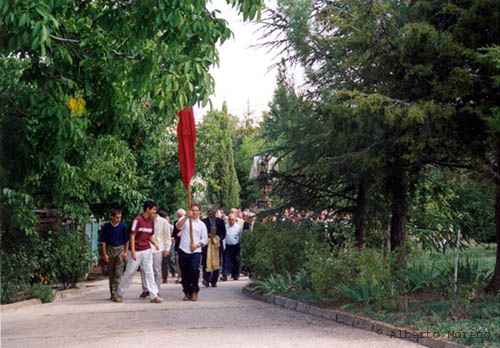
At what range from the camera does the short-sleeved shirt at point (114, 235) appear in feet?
51.6

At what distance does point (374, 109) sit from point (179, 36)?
3085 mm

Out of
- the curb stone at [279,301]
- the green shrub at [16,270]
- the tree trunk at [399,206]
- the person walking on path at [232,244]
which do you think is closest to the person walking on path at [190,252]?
the curb stone at [279,301]

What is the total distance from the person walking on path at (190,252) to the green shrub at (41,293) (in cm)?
302

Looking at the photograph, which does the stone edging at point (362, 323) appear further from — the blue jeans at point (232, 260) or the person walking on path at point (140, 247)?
the blue jeans at point (232, 260)

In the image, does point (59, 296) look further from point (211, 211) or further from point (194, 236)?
point (211, 211)

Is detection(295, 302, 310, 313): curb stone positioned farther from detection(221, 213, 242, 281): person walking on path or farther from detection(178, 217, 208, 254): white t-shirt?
detection(221, 213, 242, 281): person walking on path

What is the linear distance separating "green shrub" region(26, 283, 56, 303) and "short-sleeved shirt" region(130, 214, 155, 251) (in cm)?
231

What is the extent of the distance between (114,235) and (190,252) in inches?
70.1

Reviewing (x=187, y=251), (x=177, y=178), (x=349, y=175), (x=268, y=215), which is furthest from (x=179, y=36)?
(x=177, y=178)

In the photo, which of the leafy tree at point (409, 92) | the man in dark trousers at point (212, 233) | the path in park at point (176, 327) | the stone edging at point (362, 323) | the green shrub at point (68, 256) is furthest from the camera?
the man in dark trousers at point (212, 233)

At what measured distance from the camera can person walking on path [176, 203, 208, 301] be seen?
1505 centimetres

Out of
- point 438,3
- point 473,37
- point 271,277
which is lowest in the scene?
point 271,277

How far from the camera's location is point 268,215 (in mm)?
17000

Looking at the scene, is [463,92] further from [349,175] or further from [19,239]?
[19,239]
